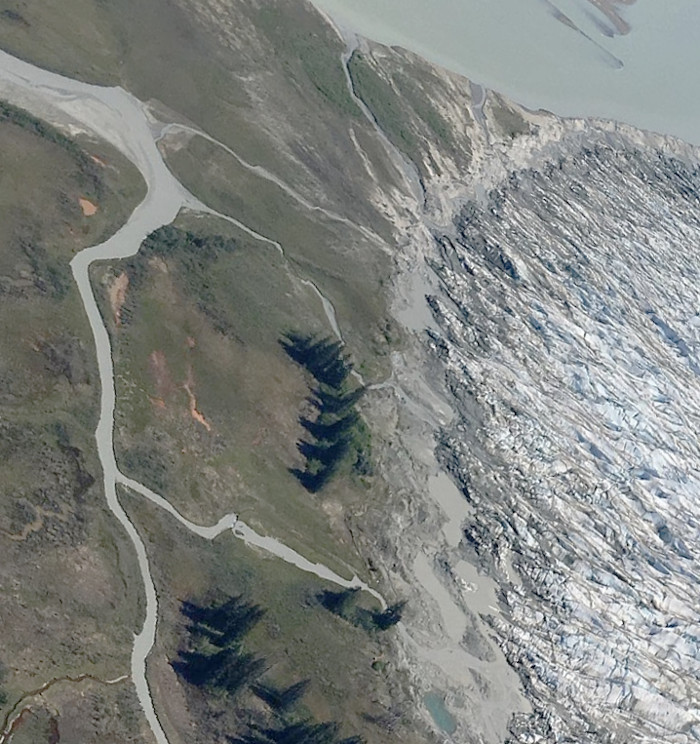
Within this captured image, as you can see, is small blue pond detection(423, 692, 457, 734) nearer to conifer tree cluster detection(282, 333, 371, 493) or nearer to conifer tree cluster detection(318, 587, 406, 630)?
conifer tree cluster detection(318, 587, 406, 630)

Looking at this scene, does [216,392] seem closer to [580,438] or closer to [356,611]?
[356,611]

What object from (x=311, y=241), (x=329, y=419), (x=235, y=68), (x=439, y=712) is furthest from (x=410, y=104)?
(x=439, y=712)

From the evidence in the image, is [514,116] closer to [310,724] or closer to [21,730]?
[310,724]

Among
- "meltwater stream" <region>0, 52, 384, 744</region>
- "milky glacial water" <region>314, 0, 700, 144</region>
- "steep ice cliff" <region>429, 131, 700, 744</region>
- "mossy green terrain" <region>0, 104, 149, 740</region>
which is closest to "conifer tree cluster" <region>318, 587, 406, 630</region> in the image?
"meltwater stream" <region>0, 52, 384, 744</region>

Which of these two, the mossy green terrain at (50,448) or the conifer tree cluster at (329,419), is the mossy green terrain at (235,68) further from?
the conifer tree cluster at (329,419)

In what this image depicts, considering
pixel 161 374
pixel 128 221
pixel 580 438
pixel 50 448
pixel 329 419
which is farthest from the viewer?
pixel 580 438

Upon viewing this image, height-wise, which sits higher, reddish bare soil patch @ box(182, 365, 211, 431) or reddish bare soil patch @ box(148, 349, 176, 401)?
reddish bare soil patch @ box(148, 349, 176, 401)

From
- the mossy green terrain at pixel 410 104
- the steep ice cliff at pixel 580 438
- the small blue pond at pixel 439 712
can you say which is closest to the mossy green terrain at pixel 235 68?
the mossy green terrain at pixel 410 104
